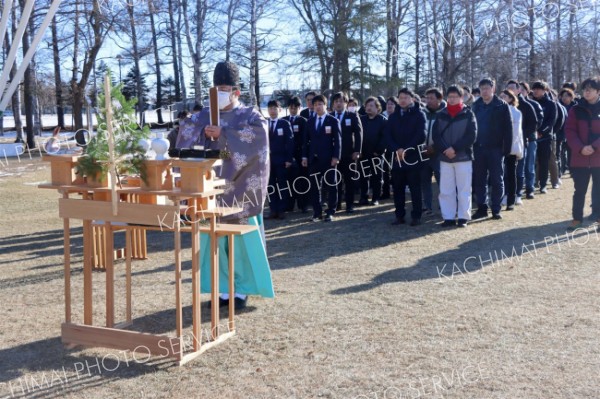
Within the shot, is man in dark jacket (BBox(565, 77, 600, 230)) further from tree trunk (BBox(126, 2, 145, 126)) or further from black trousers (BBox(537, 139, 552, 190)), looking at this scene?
tree trunk (BBox(126, 2, 145, 126))

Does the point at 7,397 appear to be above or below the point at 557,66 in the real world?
below

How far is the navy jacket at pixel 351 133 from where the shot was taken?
36.3 ft

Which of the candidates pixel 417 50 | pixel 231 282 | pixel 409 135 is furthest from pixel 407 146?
pixel 417 50

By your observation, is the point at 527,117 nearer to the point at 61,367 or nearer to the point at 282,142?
the point at 282,142

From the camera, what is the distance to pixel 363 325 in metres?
5.40

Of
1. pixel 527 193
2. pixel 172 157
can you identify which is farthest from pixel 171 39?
pixel 172 157

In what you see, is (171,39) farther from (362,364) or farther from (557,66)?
(362,364)

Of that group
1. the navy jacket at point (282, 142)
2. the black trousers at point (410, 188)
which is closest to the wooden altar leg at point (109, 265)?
the black trousers at point (410, 188)

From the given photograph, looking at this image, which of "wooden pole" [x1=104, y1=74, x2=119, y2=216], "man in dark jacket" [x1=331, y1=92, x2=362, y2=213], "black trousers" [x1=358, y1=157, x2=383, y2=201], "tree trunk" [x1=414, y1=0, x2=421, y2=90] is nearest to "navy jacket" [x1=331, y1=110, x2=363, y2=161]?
"man in dark jacket" [x1=331, y1=92, x2=362, y2=213]

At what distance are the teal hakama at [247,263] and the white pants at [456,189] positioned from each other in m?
4.44

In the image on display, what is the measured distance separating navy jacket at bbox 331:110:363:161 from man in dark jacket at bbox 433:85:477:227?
1746mm

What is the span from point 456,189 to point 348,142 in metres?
2.09

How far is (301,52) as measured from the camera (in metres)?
27.2

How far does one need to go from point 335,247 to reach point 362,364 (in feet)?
13.5
